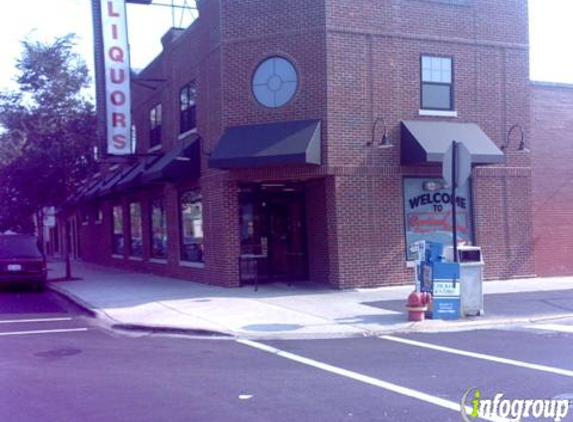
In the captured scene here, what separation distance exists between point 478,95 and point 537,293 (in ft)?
18.0

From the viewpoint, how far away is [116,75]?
19.9m

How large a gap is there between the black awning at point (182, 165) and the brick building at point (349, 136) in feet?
0.14

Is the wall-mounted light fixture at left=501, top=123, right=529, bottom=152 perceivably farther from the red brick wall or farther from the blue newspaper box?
the blue newspaper box

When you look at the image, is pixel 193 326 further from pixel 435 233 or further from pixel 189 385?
pixel 435 233

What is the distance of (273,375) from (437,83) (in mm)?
11279

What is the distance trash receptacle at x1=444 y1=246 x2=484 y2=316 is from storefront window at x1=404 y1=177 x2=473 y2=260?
14.6 ft

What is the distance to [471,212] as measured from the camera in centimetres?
1731

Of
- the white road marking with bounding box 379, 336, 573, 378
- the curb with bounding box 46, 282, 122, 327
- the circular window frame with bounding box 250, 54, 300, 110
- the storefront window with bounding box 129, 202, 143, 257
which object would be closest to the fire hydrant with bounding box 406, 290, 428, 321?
the white road marking with bounding box 379, 336, 573, 378

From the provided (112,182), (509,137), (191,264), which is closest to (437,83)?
(509,137)

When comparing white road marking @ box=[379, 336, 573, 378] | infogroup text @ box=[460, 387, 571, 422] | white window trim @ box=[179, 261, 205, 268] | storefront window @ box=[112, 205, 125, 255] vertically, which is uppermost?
storefront window @ box=[112, 205, 125, 255]

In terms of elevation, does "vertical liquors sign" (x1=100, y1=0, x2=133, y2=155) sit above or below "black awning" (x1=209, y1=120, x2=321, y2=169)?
above

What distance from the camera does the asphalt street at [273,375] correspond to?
6.49 meters

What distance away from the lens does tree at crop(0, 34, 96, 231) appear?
22656 mm

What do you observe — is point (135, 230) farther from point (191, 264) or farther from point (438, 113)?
point (438, 113)
